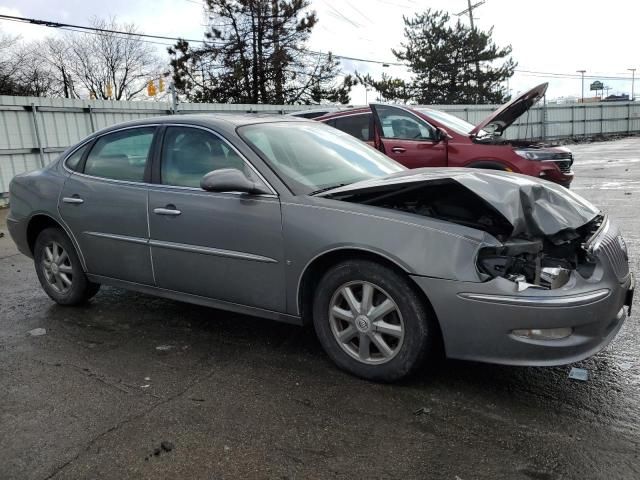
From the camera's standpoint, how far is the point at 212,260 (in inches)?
146

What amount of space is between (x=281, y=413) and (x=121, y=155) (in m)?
2.53

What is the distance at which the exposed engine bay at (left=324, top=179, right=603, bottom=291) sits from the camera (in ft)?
9.39

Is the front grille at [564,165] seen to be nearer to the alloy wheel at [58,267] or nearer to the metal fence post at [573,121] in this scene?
the alloy wheel at [58,267]

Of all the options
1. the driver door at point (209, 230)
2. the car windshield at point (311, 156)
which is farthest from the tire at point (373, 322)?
the car windshield at point (311, 156)

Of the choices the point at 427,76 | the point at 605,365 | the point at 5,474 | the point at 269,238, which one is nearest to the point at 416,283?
the point at 269,238

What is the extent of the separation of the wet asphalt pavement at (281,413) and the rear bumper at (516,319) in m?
0.32

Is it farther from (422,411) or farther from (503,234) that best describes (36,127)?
(422,411)

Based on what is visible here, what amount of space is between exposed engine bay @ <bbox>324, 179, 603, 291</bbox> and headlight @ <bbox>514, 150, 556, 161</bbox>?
4383 millimetres

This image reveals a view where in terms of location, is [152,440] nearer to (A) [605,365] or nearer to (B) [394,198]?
(B) [394,198]

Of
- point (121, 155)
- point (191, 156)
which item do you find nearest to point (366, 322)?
point (191, 156)

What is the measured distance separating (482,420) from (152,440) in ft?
5.34

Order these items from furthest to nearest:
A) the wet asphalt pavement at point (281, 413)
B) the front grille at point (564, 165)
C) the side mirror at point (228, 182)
→ the front grille at point (564, 165) → the side mirror at point (228, 182) → the wet asphalt pavement at point (281, 413)

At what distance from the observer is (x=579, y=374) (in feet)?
10.6

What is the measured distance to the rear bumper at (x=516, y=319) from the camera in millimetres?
2729
